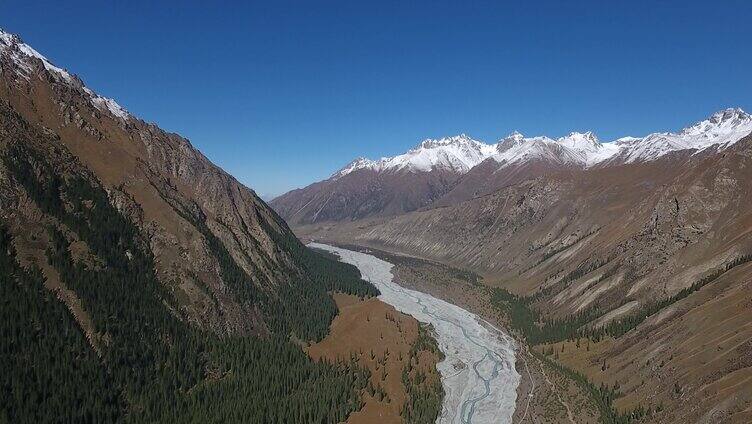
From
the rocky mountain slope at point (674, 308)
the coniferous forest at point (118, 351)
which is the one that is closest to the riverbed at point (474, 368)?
the rocky mountain slope at point (674, 308)

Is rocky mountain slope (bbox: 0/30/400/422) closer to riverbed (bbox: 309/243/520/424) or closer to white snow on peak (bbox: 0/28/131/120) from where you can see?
white snow on peak (bbox: 0/28/131/120)

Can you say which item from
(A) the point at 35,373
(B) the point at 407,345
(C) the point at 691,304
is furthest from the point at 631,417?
(A) the point at 35,373

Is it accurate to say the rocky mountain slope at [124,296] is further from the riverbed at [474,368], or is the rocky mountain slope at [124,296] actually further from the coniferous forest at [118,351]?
the riverbed at [474,368]

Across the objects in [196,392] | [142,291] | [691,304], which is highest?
[142,291]

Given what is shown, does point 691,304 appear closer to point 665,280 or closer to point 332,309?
point 665,280

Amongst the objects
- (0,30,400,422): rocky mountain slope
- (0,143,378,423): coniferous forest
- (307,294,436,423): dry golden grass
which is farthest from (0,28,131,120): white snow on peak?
(307,294,436,423): dry golden grass

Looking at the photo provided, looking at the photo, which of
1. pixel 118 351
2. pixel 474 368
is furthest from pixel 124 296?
pixel 474 368
